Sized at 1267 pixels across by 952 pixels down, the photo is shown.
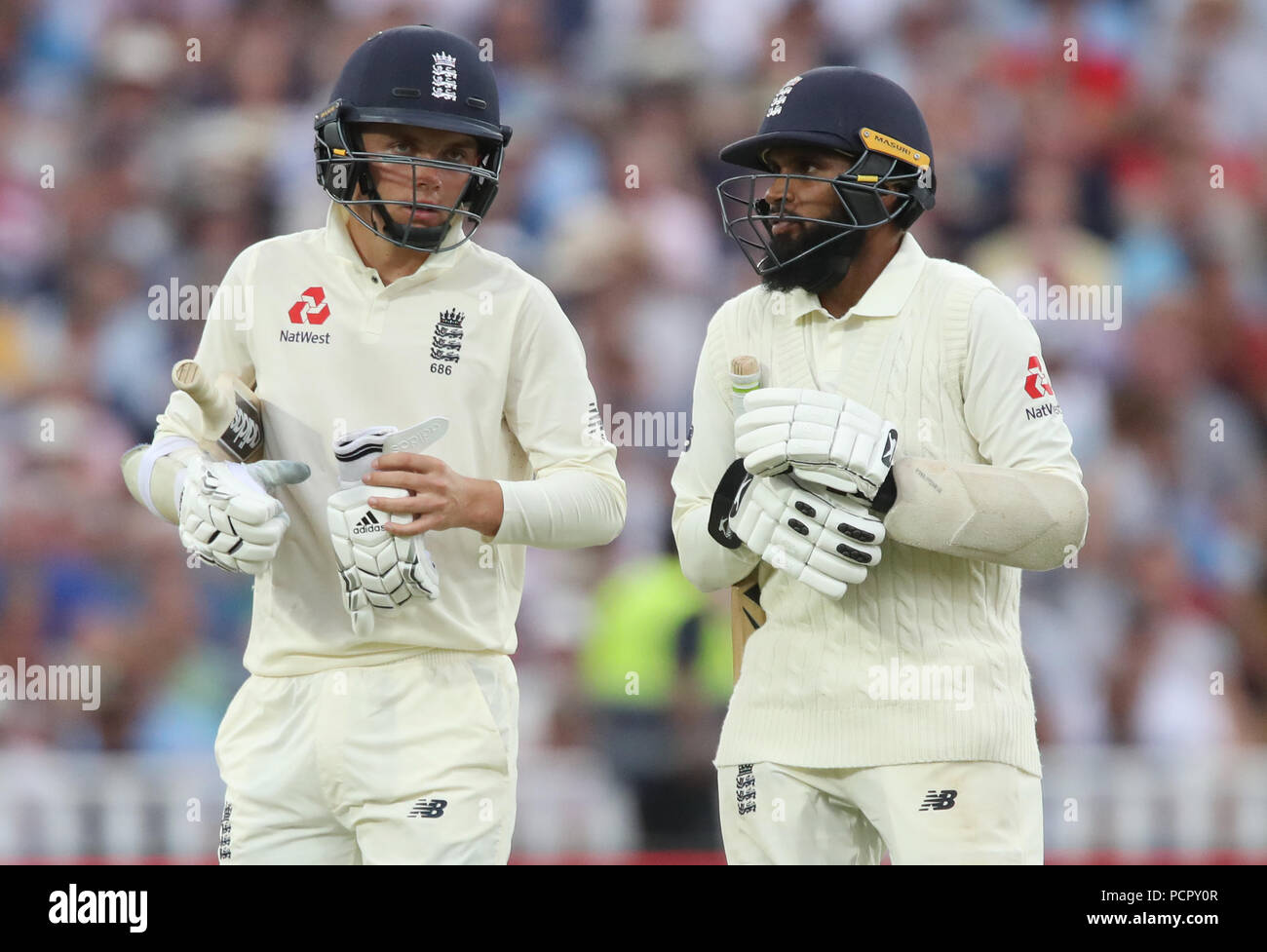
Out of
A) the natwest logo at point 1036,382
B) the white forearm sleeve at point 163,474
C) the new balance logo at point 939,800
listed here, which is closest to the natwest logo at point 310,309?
the white forearm sleeve at point 163,474

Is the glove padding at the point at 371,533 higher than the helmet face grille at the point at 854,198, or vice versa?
the helmet face grille at the point at 854,198

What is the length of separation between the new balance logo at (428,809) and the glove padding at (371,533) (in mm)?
329

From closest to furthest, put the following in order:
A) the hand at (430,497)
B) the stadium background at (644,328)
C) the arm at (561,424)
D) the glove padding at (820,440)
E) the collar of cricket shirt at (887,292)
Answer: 1. the glove padding at (820,440)
2. the hand at (430,497)
3. the collar of cricket shirt at (887,292)
4. the arm at (561,424)
5. the stadium background at (644,328)

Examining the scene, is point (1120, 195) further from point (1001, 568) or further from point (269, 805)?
point (269, 805)

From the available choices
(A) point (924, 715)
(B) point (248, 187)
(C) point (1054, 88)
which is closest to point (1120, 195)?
(C) point (1054, 88)

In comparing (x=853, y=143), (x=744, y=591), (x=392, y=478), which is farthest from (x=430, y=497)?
(x=853, y=143)

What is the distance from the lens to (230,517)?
275 centimetres

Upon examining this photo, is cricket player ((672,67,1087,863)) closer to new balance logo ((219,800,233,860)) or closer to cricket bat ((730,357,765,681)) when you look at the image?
cricket bat ((730,357,765,681))

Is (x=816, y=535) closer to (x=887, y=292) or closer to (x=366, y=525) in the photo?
(x=887, y=292)

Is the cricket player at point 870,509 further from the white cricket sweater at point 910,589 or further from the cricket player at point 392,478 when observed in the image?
the cricket player at point 392,478

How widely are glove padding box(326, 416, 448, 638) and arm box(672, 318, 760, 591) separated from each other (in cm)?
45

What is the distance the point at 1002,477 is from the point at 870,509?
21 centimetres

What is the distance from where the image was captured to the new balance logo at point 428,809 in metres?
2.87

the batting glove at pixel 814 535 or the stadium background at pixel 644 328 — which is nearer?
the batting glove at pixel 814 535
